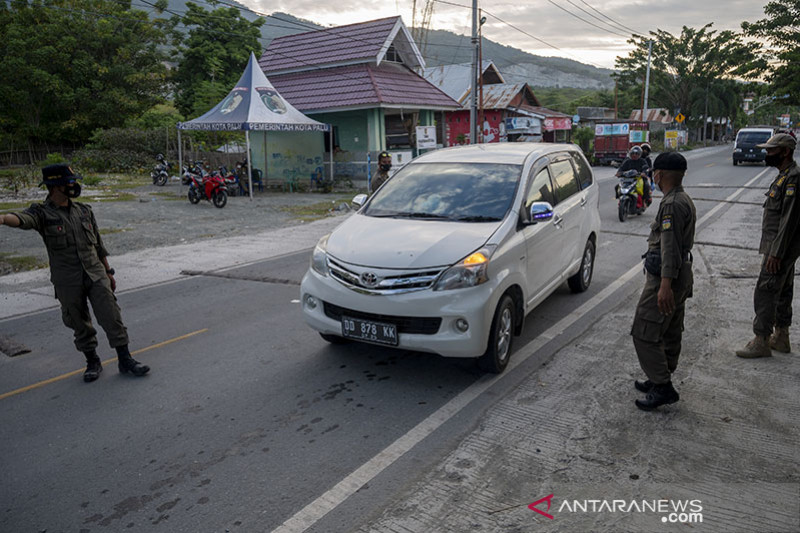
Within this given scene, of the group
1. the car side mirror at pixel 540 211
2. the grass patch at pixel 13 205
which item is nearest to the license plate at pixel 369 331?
the car side mirror at pixel 540 211

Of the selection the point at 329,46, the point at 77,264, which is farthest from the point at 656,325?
the point at 329,46

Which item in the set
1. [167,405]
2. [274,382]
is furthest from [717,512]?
[167,405]

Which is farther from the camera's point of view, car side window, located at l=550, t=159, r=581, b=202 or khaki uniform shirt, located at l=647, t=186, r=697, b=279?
car side window, located at l=550, t=159, r=581, b=202

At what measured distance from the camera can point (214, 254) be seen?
11.1 meters

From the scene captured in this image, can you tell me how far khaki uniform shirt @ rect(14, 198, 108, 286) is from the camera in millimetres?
4770

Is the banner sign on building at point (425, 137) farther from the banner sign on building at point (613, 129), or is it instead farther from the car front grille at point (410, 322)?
the car front grille at point (410, 322)

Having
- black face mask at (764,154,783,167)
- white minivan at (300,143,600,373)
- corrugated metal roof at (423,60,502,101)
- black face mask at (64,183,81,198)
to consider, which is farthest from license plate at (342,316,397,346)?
corrugated metal roof at (423,60,502,101)

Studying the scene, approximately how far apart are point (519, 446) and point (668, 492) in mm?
902

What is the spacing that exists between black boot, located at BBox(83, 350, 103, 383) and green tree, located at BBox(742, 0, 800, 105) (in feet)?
149

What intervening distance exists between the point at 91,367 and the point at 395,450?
308 centimetres

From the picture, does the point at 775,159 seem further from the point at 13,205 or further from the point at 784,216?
the point at 13,205

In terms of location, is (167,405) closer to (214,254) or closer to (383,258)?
(383,258)

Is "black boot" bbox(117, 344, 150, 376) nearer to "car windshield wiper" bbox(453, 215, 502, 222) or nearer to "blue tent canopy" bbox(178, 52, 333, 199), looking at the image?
"car windshield wiper" bbox(453, 215, 502, 222)

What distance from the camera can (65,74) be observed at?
38969 mm
